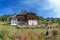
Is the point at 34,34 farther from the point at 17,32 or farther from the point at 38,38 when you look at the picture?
the point at 17,32

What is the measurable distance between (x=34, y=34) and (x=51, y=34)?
7.87 feet

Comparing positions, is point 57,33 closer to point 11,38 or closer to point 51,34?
point 51,34

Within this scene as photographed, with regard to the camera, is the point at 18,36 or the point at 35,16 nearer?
the point at 18,36

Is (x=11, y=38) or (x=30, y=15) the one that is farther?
(x=30, y=15)

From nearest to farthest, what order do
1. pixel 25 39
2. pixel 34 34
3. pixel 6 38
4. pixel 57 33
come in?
pixel 6 38 < pixel 25 39 < pixel 34 34 < pixel 57 33

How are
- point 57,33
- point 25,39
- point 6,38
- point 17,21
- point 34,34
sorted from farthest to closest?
1. point 17,21
2. point 57,33
3. point 34,34
4. point 25,39
5. point 6,38

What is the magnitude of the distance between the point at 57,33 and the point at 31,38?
9.61 ft

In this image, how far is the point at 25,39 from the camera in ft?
36.2

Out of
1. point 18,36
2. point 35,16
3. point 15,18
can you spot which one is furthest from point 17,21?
point 18,36

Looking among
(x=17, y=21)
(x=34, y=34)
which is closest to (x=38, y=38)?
(x=34, y=34)

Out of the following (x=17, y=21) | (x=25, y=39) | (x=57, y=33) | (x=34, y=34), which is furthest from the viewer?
(x=17, y=21)

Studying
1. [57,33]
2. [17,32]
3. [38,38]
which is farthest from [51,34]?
[17,32]

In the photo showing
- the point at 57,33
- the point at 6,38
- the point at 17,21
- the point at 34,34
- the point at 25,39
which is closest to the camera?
the point at 6,38

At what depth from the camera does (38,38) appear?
39.8ft
